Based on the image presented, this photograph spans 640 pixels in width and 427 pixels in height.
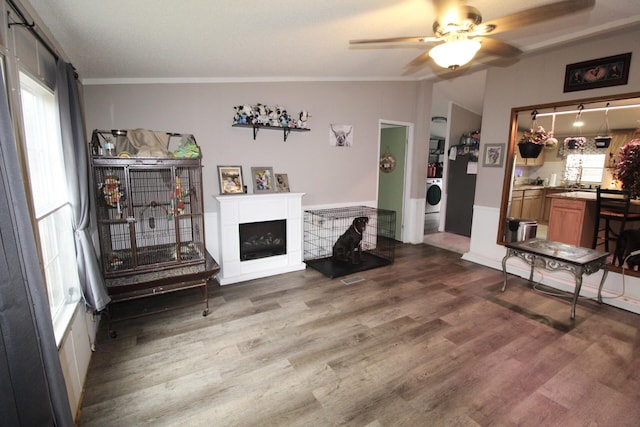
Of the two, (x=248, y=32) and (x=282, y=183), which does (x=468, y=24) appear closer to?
(x=248, y=32)

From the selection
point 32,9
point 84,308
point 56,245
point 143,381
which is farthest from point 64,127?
point 143,381

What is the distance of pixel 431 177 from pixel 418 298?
155 inches

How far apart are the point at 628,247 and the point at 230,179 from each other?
14.7 feet

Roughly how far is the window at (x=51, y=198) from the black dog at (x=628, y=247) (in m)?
5.00

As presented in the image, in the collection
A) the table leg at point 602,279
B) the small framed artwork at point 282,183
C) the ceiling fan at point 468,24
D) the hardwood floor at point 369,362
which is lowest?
the hardwood floor at point 369,362

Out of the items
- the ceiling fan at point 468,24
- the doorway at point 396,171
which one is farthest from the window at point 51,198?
the doorway at point 396,171

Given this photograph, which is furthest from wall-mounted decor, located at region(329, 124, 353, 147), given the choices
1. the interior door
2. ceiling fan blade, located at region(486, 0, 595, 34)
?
ceiling fan blade, located at region(486, 0, 595, 34)

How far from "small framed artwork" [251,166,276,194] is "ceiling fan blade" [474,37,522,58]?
102 inches

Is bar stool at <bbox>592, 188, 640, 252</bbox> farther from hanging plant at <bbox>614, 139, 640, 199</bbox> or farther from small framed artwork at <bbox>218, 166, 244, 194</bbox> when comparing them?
small framed artwork at <bbox>218, 166, 244, 194</bbox>

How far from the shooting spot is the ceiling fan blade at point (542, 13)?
65.4 inches

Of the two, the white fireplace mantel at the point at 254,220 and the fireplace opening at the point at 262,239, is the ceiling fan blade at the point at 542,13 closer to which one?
the white fireplace mantel at the point at 254,220

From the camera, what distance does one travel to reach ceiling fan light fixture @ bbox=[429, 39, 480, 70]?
1.99 m

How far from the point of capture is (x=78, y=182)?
210 cm

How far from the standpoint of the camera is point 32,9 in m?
1.71
